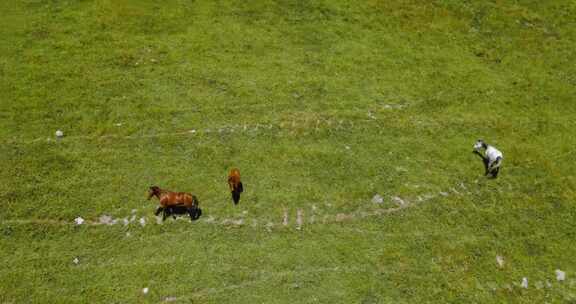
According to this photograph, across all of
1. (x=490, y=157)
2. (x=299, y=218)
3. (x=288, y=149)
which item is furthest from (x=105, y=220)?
(x=490, y=157)

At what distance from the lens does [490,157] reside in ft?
48.8

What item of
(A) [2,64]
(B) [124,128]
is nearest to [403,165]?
(B) [124,128]

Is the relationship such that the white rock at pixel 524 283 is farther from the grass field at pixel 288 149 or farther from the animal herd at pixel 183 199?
the animal herd at pixel 183 199

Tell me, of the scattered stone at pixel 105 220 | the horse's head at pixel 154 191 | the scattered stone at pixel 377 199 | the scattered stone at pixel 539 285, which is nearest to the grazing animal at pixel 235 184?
the horse's head at pixel 154 191

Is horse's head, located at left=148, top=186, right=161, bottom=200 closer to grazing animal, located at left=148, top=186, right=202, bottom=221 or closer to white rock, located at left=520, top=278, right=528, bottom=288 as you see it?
grazing animal, located at left=148, top=186, right=202, bottom=221

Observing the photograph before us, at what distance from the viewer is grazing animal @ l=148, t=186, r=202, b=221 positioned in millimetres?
12891

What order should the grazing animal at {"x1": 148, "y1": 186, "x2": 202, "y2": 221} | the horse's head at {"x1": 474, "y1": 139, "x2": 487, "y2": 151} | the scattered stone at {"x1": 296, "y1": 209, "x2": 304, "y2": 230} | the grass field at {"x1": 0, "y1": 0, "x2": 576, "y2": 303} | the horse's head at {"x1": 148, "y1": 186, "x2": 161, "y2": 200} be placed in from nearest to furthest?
the grass field at {"x1": 0, "y1": 0, "x2": 576, "y2": 303}, the grazing animal at {"x1": 148, "y1": 186, "x2": 202, "y2": 221}, the horse's head at {"x1": 148, "y1": 186, "x2": 161, "y2": 200}, the scattered stone at {"x1": 296, "y1": 209, "x2": 304, "y2": 230}, the horse's head at {"x1": 474, "y1": 139, "x2": 487, "y2": 151}

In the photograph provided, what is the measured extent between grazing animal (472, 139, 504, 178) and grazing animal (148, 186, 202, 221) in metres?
9.67

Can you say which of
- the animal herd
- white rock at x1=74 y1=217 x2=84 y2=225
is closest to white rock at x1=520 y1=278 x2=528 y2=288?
the animal herd

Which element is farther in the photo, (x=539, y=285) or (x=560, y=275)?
(x=560, y=275)

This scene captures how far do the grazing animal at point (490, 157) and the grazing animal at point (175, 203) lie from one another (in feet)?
31.7

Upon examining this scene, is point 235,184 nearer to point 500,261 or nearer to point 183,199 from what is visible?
point 183,199

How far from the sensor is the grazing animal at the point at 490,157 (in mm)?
14719

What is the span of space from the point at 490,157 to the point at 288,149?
22.3 feet
